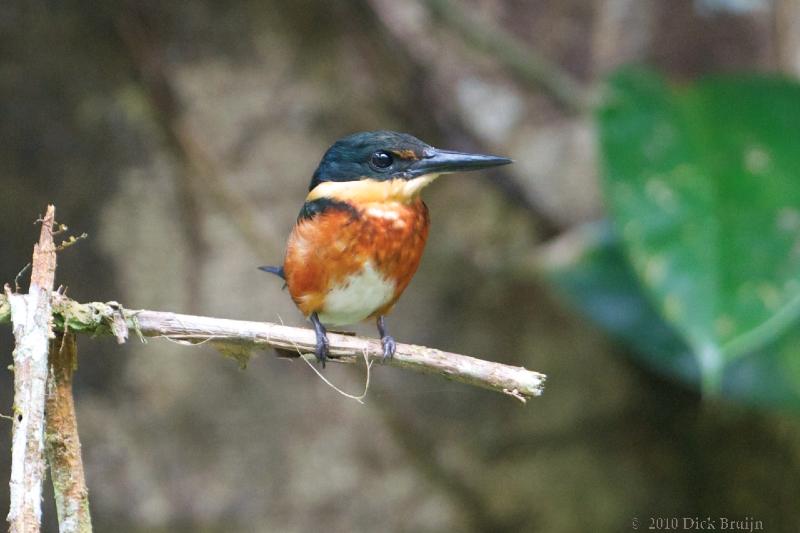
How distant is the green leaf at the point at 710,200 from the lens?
2.23 m

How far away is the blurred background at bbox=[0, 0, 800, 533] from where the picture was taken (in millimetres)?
3025

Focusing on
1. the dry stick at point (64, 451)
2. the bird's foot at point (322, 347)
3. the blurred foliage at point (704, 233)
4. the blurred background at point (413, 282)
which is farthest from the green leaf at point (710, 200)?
the dry stick at point (64, 451)

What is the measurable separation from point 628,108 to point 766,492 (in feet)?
5.31

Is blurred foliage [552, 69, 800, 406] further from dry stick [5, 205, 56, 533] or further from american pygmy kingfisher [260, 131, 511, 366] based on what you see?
dry stick [5, 205, 56, 533]

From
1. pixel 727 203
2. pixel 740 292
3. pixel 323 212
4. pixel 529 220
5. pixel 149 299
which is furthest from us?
pixel 529 220

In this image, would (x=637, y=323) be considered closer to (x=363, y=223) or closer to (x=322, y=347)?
(x=363, y=223)

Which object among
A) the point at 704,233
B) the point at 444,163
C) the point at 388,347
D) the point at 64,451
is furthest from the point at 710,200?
the point at 64,451

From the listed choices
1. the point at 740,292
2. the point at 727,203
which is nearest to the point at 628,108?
the point at 727,203

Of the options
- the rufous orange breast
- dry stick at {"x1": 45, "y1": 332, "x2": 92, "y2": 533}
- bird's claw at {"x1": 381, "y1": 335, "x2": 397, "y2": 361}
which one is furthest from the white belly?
dry stick at {"x1": 45, "y1": 332, "x2": 92, "y2": 533}

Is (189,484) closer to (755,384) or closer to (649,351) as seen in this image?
(649,351)

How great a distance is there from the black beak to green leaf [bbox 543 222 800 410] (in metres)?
1.43

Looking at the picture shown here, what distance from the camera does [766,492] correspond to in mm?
3432

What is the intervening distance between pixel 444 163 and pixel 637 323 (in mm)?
1542

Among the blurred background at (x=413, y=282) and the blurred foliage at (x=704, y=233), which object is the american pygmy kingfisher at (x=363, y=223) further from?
the blurred background at (x=413, y=282)
